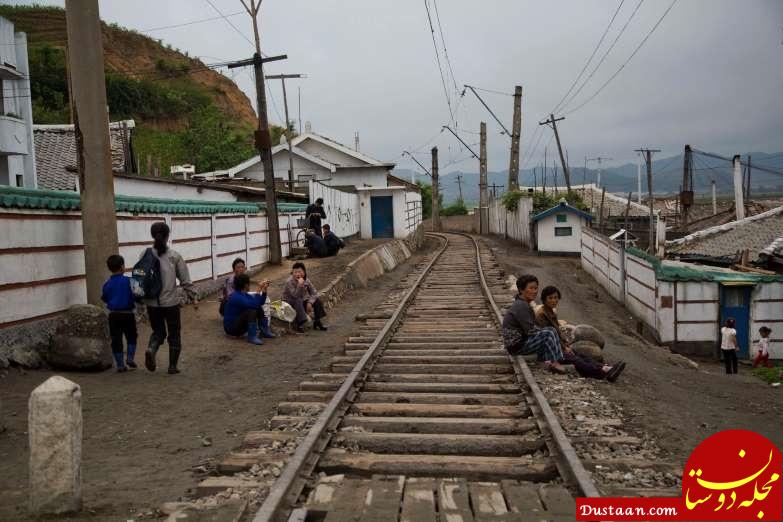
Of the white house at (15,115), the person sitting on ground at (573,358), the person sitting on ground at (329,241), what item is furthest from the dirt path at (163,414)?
the white house at (15,115)

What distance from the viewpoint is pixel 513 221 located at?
40.1 m

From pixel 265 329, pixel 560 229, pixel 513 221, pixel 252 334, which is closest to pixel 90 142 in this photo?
pixel 252 334

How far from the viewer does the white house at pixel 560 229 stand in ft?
101

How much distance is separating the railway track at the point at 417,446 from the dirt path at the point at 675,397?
1033 mm

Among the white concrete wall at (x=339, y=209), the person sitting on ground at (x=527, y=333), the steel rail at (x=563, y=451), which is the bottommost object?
the steel rail at (x=563, y=451)

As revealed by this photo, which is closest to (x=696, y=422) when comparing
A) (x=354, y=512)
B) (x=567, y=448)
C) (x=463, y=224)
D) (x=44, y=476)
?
(x=567, y=448)

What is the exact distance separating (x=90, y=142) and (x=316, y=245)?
12534 millimetres

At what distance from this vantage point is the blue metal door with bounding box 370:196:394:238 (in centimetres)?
3828

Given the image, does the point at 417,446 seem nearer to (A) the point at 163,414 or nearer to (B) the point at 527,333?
(A) the point at 163,414

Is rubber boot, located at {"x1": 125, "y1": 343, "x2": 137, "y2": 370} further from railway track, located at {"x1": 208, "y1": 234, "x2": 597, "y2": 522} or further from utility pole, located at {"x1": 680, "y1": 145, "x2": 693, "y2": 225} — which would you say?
utility pole, located at {"x1": 680, "y1": 145, "x2": 693, "y2": 225}

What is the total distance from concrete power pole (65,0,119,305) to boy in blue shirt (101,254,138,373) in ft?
2.88

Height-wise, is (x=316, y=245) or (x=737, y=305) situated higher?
(x=316, y=245)

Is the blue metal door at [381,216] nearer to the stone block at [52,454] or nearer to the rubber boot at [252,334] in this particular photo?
the rubber boot at [252,334]
